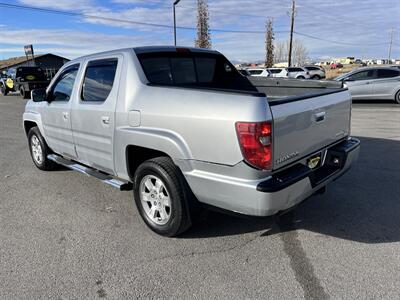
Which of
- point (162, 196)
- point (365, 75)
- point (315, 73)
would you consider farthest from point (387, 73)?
point (315, 73)

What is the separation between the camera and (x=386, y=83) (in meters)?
14.7

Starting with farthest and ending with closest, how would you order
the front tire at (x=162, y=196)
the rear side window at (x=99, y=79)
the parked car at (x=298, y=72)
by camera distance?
the parked car at (x=298, y=72), the rear side window at (x=99, y=79), the front tire at (x=162, y=196)

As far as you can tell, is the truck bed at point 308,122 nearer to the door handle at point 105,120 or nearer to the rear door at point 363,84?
the door handle at point 105,120

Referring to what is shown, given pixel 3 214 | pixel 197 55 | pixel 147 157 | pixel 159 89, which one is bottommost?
pixel 3 214

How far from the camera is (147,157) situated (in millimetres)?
4020

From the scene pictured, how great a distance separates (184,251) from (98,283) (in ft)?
2.75

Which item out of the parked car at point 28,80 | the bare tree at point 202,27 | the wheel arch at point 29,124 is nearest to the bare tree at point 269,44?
the bare tree at point 202,27

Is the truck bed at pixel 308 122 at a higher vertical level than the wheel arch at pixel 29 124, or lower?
higher

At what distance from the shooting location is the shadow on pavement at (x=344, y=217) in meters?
3.81

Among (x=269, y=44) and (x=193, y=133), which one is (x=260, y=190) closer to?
(x=193, y=133)

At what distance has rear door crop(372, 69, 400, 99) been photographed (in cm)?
1449

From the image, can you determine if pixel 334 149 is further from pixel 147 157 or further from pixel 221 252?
pixel 147 157

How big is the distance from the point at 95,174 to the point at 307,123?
103 inches

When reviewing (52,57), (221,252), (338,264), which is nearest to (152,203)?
(221,252)
